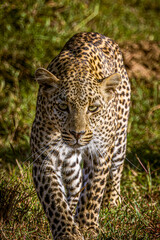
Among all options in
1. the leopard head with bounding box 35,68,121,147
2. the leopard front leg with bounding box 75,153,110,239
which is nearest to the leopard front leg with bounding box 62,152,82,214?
the leopard front leg with bounding box 75,153,110,239

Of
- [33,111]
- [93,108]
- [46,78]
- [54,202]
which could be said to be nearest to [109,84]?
[93,108]

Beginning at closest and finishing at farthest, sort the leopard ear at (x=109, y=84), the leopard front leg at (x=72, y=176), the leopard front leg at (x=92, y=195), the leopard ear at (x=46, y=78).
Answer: the leopard ear at (x=46, y=78)
the leopard ear at (x=109, y=84)
the leopard front leg at (x=92, y=195)
the leopard front leg at (x=72, y=176)

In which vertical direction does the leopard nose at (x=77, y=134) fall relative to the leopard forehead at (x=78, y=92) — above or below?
below

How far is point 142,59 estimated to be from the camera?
9438 millimetres

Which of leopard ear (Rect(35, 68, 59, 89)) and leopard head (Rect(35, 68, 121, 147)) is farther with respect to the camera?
leopard ear (Rect(35, 68, 59, 89))

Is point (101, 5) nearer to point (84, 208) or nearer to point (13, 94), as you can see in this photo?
point (13, 94)

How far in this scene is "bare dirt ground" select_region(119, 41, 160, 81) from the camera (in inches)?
362

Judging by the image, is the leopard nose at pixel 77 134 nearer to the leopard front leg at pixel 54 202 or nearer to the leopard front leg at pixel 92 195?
the leopard front leg at pixel 54 202

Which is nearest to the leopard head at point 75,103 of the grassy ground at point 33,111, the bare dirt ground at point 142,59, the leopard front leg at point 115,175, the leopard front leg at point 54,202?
the leopard front leg at point 54,202

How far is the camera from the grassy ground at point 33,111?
4.76 meters

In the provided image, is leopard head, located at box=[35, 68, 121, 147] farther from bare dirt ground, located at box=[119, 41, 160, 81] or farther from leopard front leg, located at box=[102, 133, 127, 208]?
bare dirt ground, located at box=[119, 41, 160, 81]

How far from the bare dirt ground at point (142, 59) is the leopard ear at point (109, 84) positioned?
3.98m

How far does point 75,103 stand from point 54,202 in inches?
40.2

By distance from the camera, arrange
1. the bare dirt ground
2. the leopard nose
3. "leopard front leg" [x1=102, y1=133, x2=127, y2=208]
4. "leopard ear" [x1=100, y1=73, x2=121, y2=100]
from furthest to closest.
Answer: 1. the bare dirt ground
2. "leopard front leg" [x1=102, y1=133, x2=127, y2=208]
3. "leopard ear" [x1=100, y1=73, x2=121, y2=100]
4. the leopard nose
